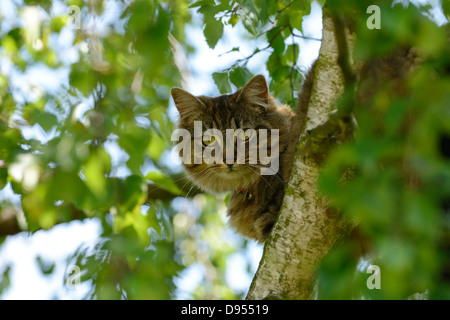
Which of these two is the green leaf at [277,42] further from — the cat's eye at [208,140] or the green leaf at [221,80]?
the cat's eye at [208,140]

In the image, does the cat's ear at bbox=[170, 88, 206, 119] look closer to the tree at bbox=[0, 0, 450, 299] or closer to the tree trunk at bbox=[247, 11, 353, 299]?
the tree at bbox=[0, 0, 450, 299]

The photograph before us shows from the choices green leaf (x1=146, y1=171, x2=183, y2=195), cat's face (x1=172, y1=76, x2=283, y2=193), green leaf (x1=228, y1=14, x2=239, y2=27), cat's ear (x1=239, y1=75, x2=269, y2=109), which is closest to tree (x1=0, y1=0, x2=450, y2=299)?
green leaf (x1=146, y1=171, x2=183, y2=195)

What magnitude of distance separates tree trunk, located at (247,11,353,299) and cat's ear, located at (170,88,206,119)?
1.35 meters

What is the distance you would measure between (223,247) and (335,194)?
4.53 m

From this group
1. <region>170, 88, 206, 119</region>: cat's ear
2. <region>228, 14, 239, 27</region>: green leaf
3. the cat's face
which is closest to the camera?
<region>228, 14, 239, 27</region>: green leaf

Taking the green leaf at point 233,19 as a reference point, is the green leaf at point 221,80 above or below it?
below

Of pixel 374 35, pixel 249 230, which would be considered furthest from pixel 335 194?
pixel 249 230

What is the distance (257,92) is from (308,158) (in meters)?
1.30

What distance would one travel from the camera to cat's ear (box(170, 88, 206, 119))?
9.91ft

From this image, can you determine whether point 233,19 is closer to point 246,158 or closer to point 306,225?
point 246,158

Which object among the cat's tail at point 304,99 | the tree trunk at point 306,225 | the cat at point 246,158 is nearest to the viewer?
the tree trunk at point 306,225

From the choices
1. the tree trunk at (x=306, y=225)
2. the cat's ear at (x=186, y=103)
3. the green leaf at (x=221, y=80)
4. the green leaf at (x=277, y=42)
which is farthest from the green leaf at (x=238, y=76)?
the tree trunk at (x=306, y=225)

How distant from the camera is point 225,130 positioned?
2.91m

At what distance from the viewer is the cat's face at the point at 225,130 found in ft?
9.27
